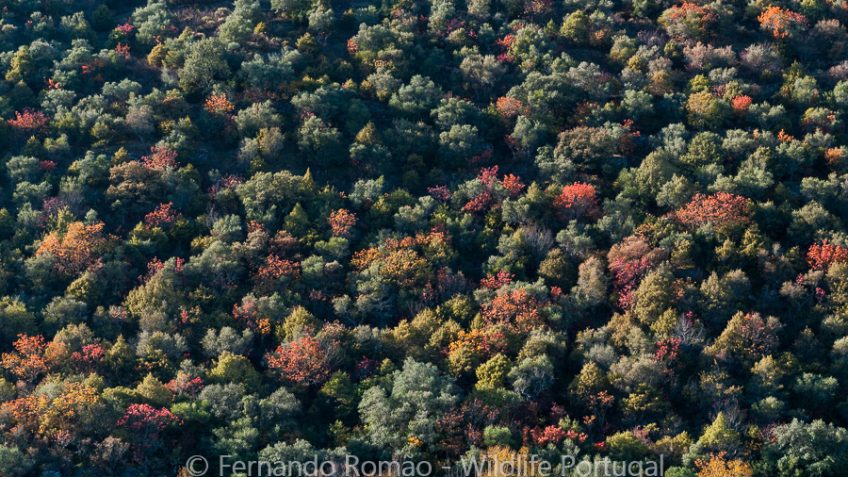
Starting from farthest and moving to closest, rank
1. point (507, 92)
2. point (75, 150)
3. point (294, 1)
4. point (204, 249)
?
point (294, 1)
point (507, 92)
point (75, 150)
point (204, 249)

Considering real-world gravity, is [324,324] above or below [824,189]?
below

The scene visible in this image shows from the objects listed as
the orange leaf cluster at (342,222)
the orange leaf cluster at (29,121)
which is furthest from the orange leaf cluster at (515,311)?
the orange leaf cluster at (29,121)

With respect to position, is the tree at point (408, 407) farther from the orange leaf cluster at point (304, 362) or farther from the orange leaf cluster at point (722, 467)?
the orange leaf cluster at point (722, 467)

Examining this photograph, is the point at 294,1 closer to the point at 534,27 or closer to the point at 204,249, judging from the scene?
the point at 534,27

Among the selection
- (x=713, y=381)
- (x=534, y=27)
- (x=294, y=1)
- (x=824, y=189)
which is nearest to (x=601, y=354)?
(x=713, y=381)

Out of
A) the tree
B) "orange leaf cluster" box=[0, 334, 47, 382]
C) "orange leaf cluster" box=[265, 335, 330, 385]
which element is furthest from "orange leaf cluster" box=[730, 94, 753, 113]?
"orange leaf cluster" box=[0, 334, 47, 382]

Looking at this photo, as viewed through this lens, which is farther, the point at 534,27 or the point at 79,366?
the point at 534,27

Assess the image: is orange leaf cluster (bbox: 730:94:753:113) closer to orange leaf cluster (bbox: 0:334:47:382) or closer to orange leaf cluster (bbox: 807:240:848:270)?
orange leaf cluster (bbox: 807:240:848:270)
